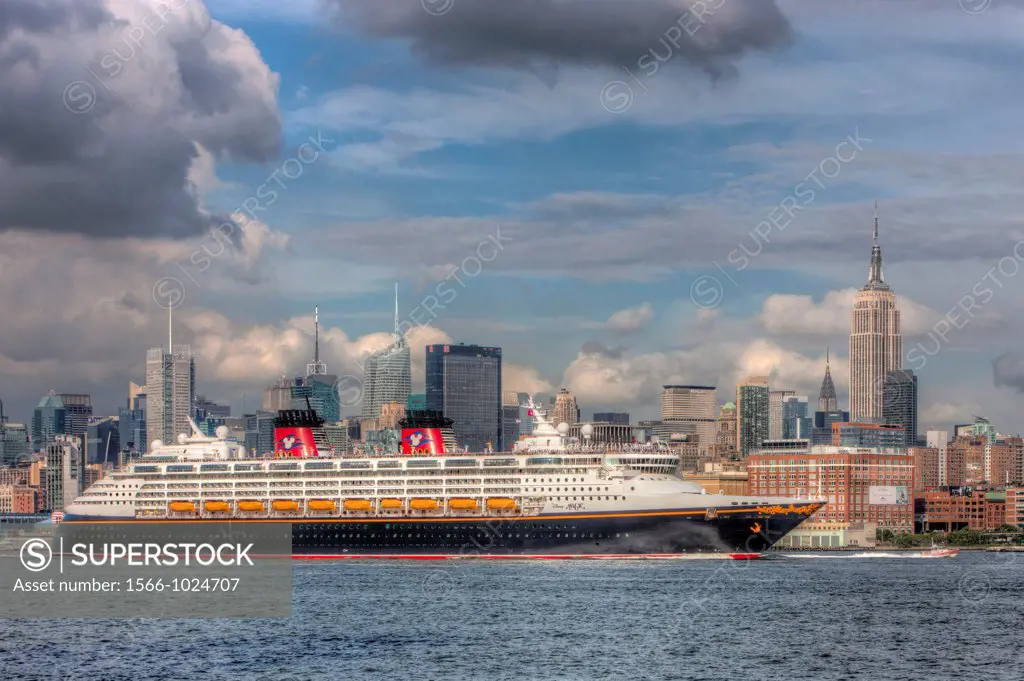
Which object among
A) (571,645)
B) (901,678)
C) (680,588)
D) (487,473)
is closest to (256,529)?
(487,473)

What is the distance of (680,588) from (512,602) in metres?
13.0

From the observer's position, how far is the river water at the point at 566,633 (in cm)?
6538

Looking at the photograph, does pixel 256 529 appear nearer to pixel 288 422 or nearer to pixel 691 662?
pixel 288 422

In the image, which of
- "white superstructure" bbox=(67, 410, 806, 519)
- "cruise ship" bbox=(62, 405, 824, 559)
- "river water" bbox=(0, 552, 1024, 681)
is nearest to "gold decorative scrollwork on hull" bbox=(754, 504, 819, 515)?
"cruise ship" bbox=(62, 405, 824, 559)

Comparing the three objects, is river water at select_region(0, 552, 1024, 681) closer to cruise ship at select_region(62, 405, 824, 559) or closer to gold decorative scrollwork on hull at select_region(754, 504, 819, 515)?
cruise ship at select_region(62, 405, 824, 559)

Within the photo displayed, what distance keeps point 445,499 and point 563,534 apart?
1178cm

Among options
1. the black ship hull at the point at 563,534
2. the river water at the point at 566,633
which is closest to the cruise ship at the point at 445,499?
the black ship hull at the point at 563,534

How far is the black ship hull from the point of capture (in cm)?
11912

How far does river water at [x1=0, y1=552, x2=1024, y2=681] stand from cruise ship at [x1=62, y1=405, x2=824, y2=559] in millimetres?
10883

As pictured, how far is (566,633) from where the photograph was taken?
75.4 metres

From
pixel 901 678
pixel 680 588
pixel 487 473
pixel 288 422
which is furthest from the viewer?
pixel 288 422

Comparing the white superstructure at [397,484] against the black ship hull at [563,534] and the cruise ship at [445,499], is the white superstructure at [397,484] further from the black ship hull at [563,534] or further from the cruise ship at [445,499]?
the black ship hull at [563,534]

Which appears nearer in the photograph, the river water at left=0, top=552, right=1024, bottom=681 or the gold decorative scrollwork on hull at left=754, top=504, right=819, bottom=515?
the river water at left=0, top=552, right=1024, bottom=681

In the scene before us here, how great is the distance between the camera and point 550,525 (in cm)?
12088
